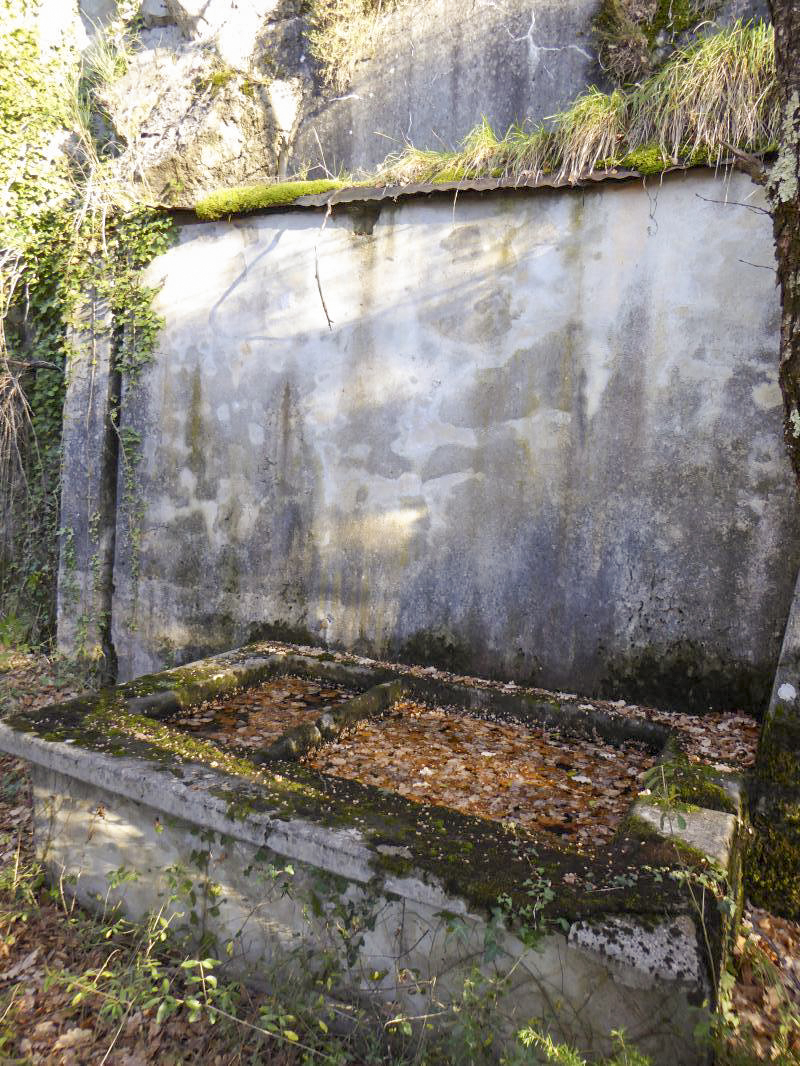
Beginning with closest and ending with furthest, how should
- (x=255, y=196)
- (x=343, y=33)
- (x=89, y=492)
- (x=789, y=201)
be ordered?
(x=789, y=201) < (x=255, y=196) < (x=343, y=33) < (x=89, y=492)

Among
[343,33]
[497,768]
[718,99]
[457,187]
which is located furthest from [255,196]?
[497,768]

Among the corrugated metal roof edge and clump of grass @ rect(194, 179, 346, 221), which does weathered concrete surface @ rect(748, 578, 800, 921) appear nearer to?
the corrugated metal roof edge

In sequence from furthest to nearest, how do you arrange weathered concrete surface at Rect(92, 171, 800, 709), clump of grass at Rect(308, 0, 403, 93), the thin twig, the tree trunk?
clump of grass at Rect(308, 0, 403, 93)
the thin twig
weathered concrete surface at Rect(92, 171, 800, 709)
the tree trunk

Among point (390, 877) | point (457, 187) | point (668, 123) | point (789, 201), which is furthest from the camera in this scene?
point (457, 187)

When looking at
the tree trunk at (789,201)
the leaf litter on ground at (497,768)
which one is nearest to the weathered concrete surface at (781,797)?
the leaf litter on ground at (497,768)

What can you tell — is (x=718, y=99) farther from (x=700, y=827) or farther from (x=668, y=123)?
Answer: (x=700, y=827)

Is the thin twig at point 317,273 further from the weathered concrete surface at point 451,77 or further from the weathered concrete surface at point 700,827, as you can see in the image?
the weathered concrete surface at point 700,827

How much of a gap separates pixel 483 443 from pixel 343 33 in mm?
3768

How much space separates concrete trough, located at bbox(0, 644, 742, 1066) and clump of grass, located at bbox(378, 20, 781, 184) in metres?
3.23

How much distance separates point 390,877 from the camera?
2.35m

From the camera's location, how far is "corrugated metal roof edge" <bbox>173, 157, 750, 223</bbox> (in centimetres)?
387

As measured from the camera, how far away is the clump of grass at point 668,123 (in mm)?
3656

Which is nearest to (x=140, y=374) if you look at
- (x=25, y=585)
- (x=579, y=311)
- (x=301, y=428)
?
(x=301, y=428)

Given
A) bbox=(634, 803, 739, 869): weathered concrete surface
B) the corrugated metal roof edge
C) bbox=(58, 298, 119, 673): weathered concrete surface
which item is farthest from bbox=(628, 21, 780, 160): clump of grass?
bbox=(58, 298, 119, 673): weathered concrete surface
